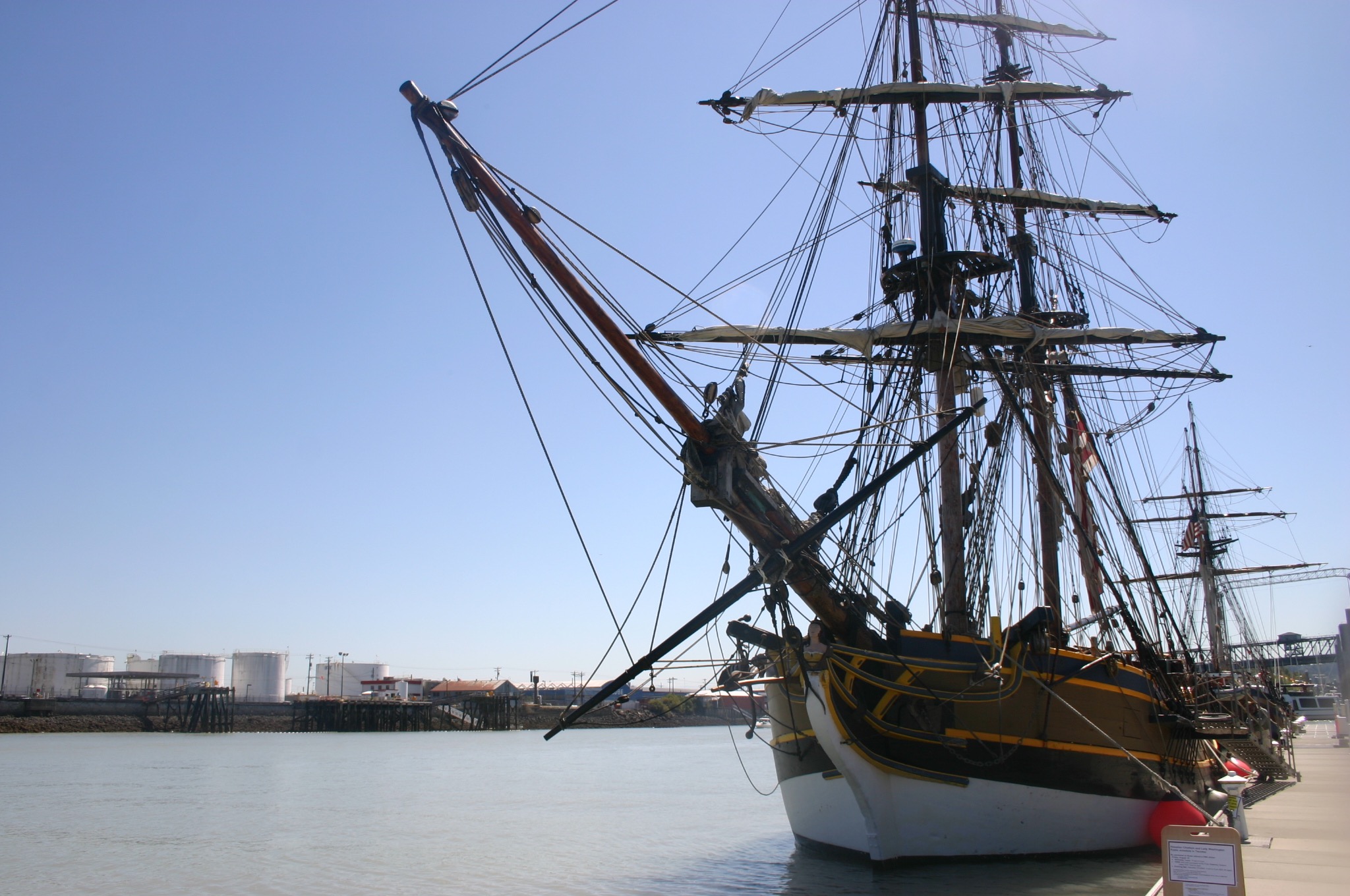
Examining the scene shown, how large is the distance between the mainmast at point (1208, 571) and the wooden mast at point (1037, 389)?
26650 millimetres

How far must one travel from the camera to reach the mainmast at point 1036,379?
26.0 meters

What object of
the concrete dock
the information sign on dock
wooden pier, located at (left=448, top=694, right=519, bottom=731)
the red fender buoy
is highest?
the information sign on dock

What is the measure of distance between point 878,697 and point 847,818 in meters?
2.29

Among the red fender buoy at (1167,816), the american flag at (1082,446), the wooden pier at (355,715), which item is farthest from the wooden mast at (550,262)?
the wooden pier at (355,715)

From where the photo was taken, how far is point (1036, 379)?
27516 mm

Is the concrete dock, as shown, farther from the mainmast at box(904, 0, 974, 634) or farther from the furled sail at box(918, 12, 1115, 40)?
the furled sail at box(918, 12, 1115, 40)

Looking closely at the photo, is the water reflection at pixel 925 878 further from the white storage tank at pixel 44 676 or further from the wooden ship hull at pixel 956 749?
the white storage tank at pixel 44 676

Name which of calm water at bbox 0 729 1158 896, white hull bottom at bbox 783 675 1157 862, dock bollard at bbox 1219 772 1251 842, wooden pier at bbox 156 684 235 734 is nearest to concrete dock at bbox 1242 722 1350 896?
dock bollard at bbox 1219 772 1251 842

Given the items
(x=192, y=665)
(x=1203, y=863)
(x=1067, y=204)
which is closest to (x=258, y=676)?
(x=192, y=665)

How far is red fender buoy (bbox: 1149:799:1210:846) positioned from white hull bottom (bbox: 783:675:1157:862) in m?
2.56

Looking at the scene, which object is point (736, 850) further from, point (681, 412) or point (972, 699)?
point (681, 412)

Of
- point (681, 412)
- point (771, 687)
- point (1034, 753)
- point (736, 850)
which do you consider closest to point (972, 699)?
point (1034, 753)

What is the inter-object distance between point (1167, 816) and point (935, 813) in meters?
5.93

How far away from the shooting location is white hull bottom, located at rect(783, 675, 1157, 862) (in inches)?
609
